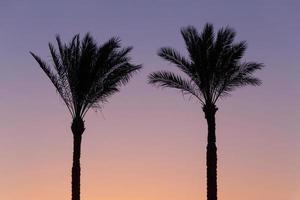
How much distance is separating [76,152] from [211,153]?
6.56 m

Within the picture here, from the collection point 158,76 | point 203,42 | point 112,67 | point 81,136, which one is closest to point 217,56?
point 203,42

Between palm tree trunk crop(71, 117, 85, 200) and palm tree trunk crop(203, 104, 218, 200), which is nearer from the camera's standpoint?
palm tree trunk crop(71, 117, 85, 200)

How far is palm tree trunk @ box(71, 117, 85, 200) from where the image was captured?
3173 cm

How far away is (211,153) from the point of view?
32781mm

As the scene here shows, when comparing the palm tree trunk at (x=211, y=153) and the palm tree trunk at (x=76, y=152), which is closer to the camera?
the palm tree trunk at (x=76, y=152)

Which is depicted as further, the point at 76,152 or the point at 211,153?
the point at 211,153

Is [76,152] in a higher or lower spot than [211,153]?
lower

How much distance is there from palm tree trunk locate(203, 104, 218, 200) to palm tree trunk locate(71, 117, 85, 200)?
6197mm

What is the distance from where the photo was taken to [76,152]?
32312 millimetres

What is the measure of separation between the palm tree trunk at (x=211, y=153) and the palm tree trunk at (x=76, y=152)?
6197 millimetres

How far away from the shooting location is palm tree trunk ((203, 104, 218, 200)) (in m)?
32.2

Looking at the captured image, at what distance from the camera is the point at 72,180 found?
3206cm

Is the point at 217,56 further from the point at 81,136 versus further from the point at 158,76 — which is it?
the point at 81,136

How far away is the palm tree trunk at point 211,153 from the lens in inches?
1270
